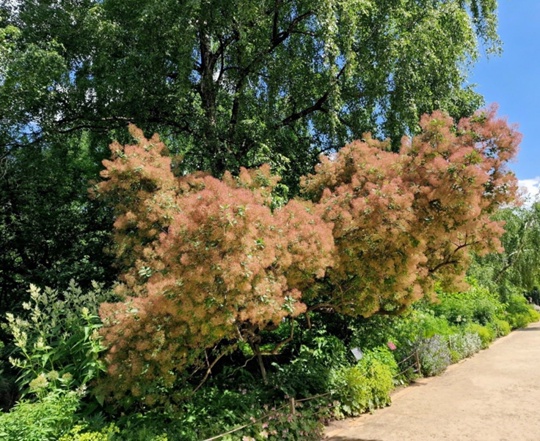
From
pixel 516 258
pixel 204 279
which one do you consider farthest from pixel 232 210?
pixel 516 258

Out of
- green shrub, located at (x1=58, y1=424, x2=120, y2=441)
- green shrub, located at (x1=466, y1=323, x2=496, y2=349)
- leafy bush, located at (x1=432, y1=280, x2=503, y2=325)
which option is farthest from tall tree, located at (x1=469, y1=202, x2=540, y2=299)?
green shrub, located at (x1=58, y1=424, x2=120, y2=441)

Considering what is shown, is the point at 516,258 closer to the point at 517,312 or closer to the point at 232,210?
the point at 517,312

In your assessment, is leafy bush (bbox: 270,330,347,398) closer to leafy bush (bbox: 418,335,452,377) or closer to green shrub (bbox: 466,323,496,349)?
leafy bush (bbox: 418,335,452,377)

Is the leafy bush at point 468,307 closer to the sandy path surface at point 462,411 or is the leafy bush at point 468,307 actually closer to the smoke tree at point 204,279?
the sandy path surface at point 462,411

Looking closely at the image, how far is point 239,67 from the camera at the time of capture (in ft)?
30.4

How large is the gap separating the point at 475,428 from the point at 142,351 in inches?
174

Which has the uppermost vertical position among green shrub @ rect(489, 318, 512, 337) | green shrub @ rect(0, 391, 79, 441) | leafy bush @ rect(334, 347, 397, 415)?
green shrub @ rect(0, 391, 79, 441)

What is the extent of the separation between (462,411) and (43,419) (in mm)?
5634

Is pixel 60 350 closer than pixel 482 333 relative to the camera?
Yes

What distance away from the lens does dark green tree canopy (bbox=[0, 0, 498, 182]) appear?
7758mm

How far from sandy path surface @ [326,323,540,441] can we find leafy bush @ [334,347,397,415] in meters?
0.17

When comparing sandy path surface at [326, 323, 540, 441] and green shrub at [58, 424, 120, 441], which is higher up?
green shrub at [58, 424, 120, 441]

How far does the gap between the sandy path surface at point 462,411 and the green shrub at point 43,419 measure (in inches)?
126

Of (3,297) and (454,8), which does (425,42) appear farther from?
(3,297)
